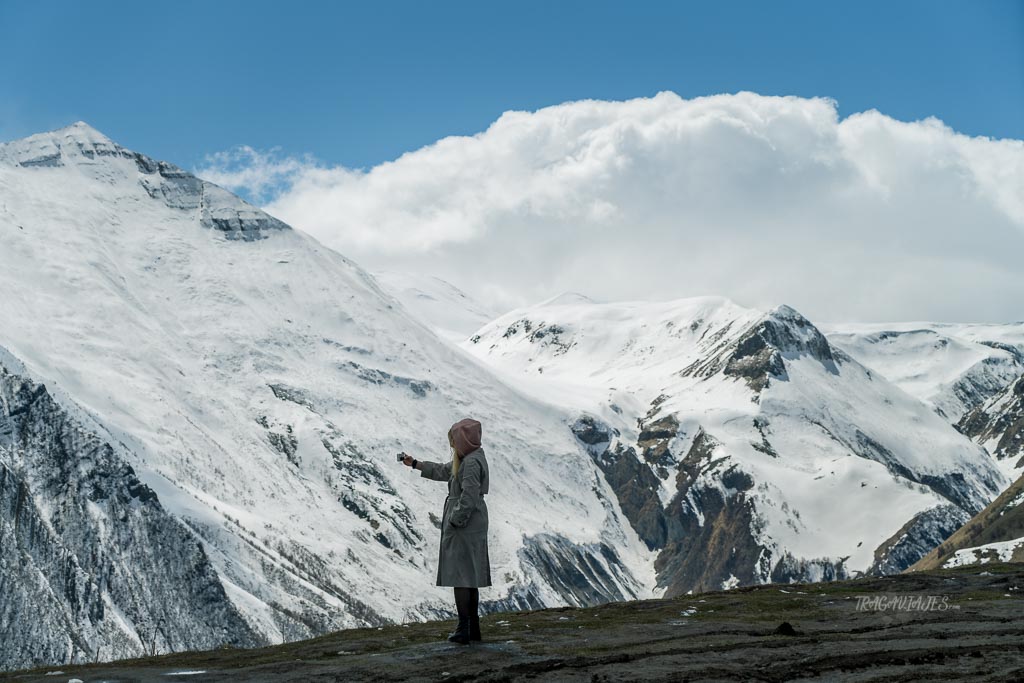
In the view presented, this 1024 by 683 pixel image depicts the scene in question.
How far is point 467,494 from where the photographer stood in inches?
1013

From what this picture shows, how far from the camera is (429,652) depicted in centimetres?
2570

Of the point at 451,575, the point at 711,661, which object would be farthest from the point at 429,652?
the point at 711,661

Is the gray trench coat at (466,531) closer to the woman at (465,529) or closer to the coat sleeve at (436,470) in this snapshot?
the woman at (465,529)

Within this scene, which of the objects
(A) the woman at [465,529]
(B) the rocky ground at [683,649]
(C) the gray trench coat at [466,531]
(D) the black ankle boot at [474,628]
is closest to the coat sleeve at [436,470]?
(A) the woman at [465,529]

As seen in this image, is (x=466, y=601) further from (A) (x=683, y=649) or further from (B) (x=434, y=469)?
(A) (x=683, y=649)

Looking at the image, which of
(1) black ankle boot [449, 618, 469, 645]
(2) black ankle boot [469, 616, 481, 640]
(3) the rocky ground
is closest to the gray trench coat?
(2) black ankle boot [469, 616, 481, 640]

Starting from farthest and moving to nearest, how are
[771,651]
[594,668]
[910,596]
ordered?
[910,596]
[771,651]
[594,668]

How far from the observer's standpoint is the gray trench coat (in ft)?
84.4

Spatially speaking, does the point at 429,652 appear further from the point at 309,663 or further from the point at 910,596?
the point at 910,596

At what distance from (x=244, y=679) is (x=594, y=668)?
21.8ft

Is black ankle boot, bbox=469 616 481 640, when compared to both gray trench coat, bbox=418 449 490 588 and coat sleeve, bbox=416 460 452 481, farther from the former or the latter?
coat sleeve, bbox=416 460 452 481

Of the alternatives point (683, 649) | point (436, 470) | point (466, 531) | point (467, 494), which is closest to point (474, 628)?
point (466, 531)

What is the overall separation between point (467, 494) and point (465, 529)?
2.68 ft

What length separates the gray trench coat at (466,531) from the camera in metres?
25.7
